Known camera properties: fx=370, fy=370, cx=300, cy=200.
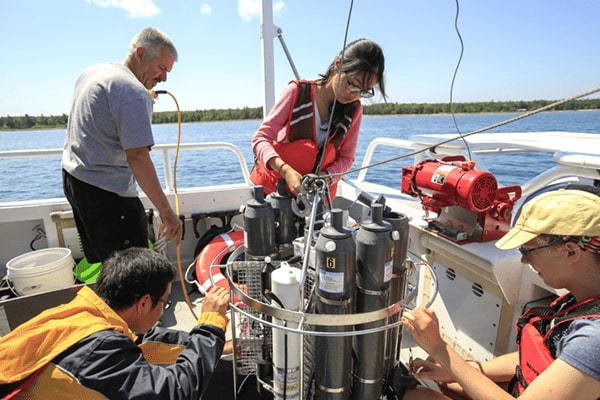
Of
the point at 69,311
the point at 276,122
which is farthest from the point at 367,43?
the point at 69,311

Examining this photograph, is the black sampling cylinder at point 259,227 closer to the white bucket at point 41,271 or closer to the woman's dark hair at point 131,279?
the woman's dark hair at point 131,279

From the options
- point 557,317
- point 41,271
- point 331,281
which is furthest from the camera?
point 41,271

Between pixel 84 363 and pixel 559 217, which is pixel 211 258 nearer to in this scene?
pixel 84 363

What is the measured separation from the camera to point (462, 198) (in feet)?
5.18

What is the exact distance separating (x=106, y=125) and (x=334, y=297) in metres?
1.43

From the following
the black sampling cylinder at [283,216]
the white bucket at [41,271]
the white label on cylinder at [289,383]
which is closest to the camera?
the white label on cylinder at [289,383]

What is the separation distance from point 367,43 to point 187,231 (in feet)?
7.74

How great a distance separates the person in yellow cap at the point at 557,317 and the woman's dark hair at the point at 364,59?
0.78 m

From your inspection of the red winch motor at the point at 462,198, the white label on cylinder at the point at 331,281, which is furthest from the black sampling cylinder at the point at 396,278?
the red winch motor at the point at 462,198

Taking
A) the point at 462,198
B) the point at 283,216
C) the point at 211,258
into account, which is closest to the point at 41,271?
the point at 211,258

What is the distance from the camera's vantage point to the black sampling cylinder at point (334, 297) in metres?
0.94

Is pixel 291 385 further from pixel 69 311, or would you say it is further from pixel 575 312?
pixel 575 312

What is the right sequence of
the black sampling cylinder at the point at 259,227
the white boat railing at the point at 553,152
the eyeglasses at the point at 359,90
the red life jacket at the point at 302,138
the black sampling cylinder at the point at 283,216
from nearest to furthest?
A: the black sampling cylinder at the point at 259,227, the black sampling cylinder at the point at 283,216, the white boat railing at the point at 553,152, the eyeglasses at the point at 359,90, the red life jacket at the point at 302,138

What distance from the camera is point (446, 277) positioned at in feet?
6.26
